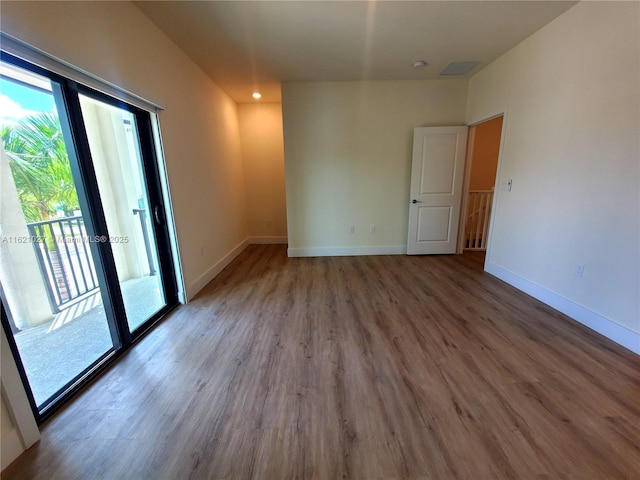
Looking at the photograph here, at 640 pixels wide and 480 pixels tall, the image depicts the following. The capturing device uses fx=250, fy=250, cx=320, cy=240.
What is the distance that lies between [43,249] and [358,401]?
Result: 2169 millimetres

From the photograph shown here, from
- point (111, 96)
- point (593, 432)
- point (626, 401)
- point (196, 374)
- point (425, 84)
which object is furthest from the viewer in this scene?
point (425, 84)

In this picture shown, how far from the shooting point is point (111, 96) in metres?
1.91

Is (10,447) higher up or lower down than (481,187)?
lower down

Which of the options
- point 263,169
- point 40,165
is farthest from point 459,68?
point 40,165

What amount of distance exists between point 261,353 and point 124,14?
9.20 feet

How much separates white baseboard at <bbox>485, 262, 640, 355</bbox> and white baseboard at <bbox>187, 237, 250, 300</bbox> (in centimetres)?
378

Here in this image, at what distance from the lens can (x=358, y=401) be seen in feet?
4.84

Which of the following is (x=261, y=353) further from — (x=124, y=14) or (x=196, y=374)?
(x=124, y=14)

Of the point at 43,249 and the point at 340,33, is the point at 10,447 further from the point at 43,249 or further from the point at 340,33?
the point at 340,33

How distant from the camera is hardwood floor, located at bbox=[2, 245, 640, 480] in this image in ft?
3.78

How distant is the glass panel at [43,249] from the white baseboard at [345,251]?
2786 millimetres

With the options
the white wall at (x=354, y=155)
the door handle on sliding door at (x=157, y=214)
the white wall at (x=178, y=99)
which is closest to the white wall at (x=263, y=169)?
the white wall at (x=178, y=99)

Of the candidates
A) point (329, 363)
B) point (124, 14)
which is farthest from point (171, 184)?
point (329, 363)

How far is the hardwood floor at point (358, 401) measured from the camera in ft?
3.78
